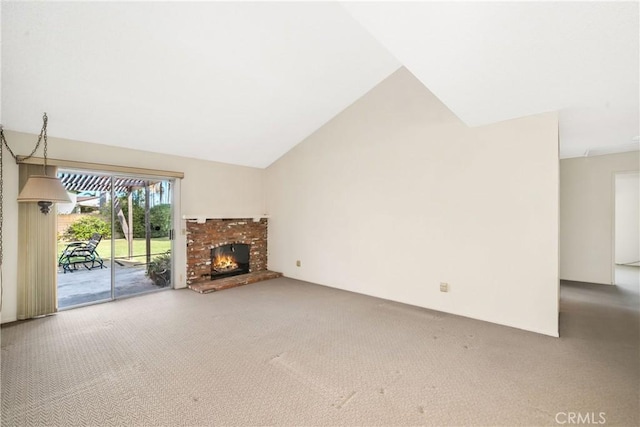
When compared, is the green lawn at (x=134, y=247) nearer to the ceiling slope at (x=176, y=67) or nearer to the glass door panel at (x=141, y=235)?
the glass door panel at (x=141, y=235)

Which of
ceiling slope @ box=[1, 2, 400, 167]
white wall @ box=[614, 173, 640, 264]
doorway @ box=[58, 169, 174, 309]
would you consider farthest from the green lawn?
white wall @ box=[614, 173, 640, 264]

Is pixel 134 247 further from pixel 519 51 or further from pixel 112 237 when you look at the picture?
pixel 519 51

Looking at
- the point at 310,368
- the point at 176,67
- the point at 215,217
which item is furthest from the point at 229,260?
the point at 310,368

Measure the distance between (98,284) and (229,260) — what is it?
2169 millimetres

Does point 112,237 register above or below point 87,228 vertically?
below

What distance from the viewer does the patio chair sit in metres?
4.38

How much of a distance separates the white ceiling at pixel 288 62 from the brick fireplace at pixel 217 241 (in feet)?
5.61

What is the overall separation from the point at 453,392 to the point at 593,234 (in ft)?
18.1

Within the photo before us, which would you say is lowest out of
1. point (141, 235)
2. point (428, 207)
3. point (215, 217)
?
point (141, 235)

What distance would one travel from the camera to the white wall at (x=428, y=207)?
130 inches

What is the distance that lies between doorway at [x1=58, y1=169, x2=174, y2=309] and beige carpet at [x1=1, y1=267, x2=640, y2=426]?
748 millimetres

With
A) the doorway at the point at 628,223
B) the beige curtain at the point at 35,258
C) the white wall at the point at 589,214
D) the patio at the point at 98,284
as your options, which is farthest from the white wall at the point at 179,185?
the doorway at the point at 628,223

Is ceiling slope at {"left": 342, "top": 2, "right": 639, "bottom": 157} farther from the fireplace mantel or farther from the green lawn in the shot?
the green lawn

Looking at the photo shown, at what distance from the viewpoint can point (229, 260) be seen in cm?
596
